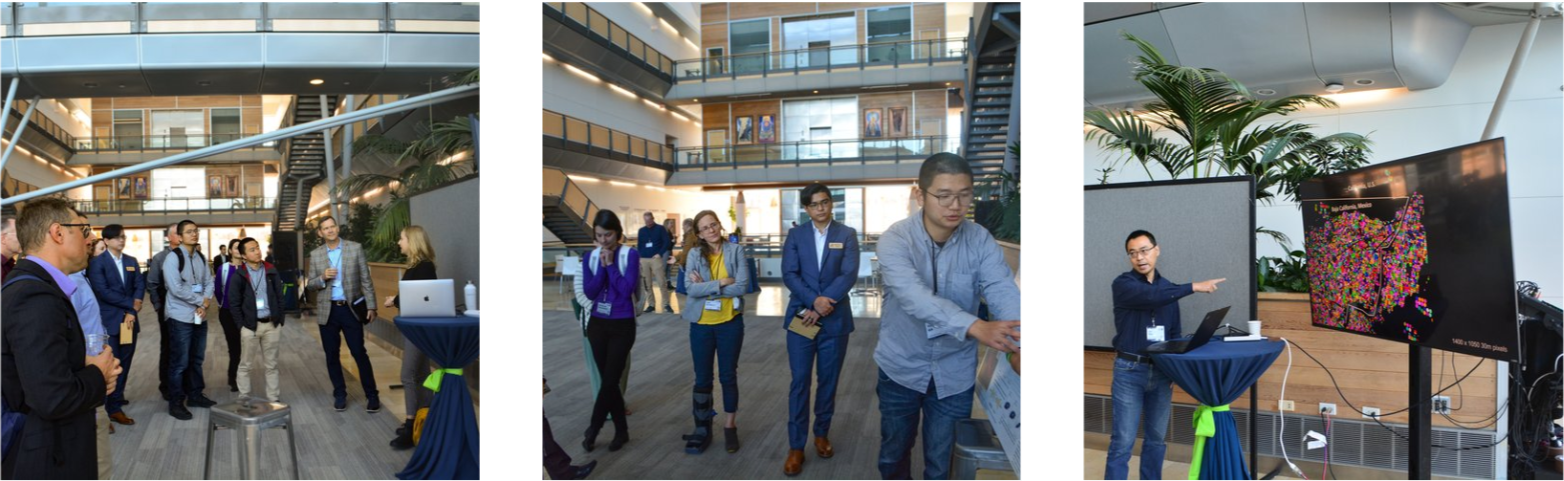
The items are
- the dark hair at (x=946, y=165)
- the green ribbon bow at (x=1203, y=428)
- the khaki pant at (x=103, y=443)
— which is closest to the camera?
the dark hair at (x=946, y=165)

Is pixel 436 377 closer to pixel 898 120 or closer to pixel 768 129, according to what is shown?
pixel 768 129

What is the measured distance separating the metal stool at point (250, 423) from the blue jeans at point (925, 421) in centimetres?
220

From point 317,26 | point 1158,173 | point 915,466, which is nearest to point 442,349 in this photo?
point 317,26

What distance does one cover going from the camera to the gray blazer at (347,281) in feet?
10.3

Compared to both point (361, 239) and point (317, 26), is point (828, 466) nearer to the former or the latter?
point (361, 239)

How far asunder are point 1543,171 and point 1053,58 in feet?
22.5

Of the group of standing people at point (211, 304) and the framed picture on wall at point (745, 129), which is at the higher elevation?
the framed picture on wall at point (745, 129)

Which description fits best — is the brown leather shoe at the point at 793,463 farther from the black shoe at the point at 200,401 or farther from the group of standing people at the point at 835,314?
the black shoe at the point at 200,401

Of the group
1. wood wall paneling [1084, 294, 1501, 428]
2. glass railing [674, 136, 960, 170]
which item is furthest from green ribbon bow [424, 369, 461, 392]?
glass railing [674, 136, 960, 170]

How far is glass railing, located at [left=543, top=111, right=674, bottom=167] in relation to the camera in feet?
23.6

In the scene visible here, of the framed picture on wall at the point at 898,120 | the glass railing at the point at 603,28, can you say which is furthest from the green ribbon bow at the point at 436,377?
the framed picture on wall at the point at 898,120

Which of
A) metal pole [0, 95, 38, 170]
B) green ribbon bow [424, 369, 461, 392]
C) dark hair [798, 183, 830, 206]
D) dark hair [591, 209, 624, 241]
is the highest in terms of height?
metal pole [0, 95, 38, 170]

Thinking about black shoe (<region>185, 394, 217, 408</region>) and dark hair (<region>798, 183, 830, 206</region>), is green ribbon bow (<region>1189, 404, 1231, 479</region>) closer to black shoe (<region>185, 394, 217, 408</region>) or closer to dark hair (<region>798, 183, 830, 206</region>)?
dark hair (<region>798, 183, 830, 206</region>)

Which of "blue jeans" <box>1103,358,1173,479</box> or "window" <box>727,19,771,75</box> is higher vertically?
"window" <box>727,19,771,75</box>
